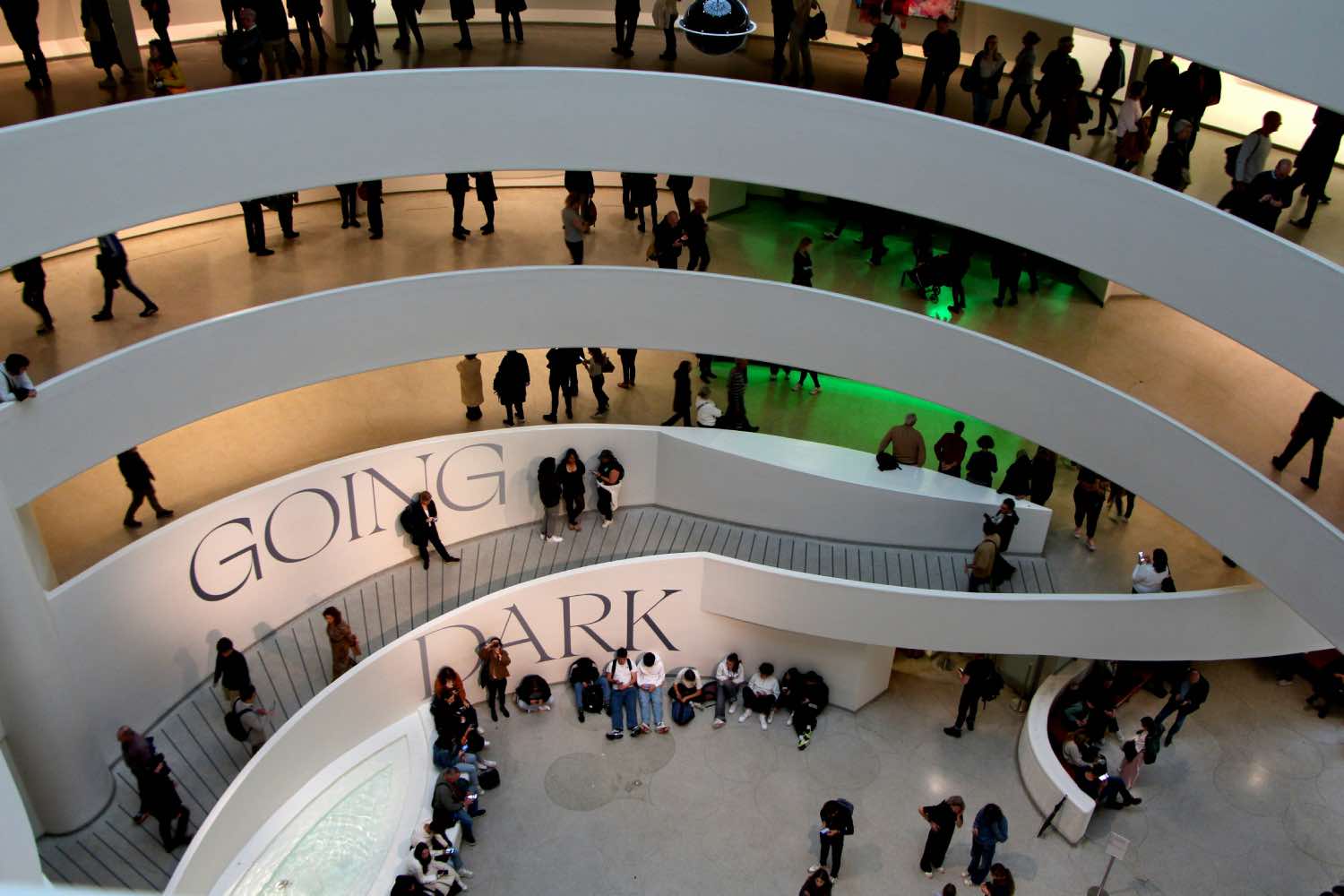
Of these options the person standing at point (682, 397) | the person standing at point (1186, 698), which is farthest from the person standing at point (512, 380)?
the person standing at point (1186, 698)

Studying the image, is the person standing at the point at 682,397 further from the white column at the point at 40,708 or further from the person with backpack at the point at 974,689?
the white column at the point at 40,708

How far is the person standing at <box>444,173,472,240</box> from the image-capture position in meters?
18.3

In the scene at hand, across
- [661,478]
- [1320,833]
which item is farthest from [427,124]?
[1320,833]

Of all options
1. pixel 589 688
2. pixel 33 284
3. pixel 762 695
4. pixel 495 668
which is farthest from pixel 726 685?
pixel 33 284

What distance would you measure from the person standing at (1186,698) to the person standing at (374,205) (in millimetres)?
13777

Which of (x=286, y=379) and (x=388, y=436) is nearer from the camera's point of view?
(x=286, y=379)

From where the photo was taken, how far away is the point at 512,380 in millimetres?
18609

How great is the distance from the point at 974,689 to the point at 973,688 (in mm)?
19

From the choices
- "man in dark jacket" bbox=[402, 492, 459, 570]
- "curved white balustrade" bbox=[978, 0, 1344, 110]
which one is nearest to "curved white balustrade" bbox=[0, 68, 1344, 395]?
"curved white balustrade" bbox=[978, 0, 1344, 110]

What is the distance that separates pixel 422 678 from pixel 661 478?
4.96 metres

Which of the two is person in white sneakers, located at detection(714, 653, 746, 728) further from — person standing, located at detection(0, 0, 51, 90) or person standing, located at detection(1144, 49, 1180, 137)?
person standing, located at detection(0, 0, 51, 90)

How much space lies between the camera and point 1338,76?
11.4 m

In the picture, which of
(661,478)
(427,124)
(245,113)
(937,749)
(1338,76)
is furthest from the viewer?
(661,478)

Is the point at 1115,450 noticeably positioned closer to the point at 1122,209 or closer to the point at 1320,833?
the point at 1122,209
